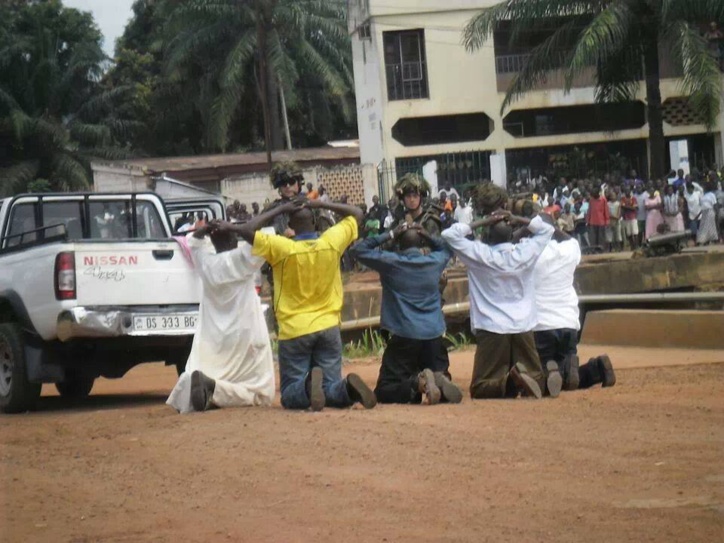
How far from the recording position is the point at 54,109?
138ft

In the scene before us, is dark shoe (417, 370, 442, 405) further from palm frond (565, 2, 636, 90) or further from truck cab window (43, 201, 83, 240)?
palm frond (565, 2, 636, 90)

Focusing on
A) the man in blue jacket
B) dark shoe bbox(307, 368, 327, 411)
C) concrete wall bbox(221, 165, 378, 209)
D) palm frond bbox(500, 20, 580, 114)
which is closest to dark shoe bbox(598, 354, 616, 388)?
the man in blue jacket

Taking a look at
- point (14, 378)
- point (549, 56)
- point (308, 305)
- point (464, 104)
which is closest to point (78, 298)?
point (14, 378)

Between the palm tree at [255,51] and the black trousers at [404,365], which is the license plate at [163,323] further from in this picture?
the palm tree at [255,51]

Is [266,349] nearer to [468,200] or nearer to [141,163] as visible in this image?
[468,200]

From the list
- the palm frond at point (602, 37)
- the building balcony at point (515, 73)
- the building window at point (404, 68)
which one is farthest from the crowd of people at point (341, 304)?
the building balcony at point (515, 73)

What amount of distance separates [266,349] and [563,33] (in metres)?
21.8

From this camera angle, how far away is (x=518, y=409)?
952 cm

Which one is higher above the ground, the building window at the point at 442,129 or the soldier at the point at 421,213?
the building window at the point at 442,129

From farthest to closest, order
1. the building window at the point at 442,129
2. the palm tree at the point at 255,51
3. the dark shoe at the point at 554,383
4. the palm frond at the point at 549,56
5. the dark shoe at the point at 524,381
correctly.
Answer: the palm tree at the point at 255,51 → the building window at the point at 442,129 → the palm frond at the point at 549,56 → the dark shoe at the point at 554,383 → the dark shoe at the point at 524,381

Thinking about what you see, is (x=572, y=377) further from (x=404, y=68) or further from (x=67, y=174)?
(x=67, y=174)

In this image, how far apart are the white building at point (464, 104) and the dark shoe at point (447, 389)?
26.7 meters

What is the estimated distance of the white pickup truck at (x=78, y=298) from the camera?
1079cm

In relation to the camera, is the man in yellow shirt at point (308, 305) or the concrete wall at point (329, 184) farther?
the concrete wall at point (329, 184)
